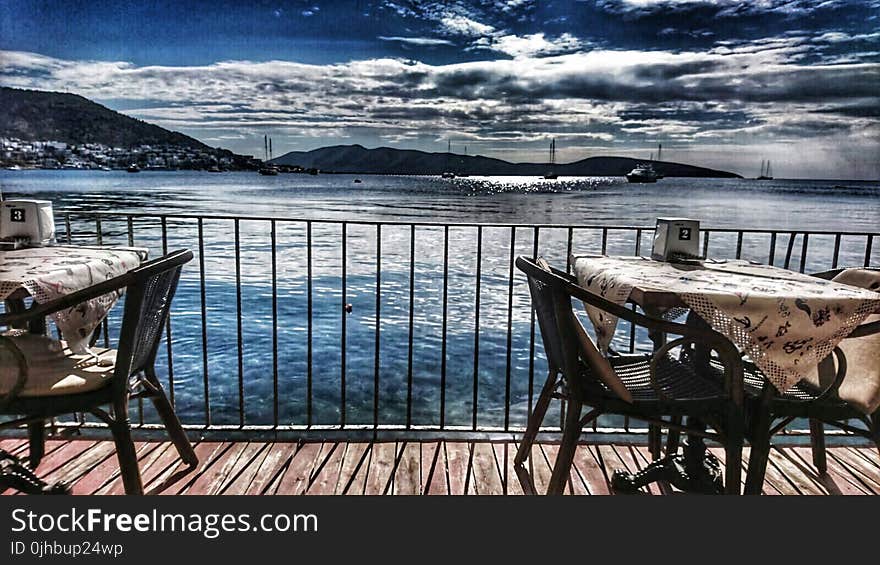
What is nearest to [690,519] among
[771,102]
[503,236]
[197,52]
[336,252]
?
[197,52]

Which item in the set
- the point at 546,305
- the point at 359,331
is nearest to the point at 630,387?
the point at 546,305

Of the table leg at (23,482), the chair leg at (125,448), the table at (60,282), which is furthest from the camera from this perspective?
the table leg at (23,482)

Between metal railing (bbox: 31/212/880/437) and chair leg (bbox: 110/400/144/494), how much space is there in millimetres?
730

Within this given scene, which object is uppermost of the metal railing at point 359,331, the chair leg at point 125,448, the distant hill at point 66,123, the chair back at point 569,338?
the distant hill at point 66,123

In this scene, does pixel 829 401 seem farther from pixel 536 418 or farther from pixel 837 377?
pixel 536 418

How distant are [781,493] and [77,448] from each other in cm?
277

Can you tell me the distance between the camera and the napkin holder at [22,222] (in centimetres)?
216

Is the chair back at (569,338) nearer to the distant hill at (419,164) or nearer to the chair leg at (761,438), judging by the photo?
the chair leg at (761,438)

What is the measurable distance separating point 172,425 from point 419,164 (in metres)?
7.19

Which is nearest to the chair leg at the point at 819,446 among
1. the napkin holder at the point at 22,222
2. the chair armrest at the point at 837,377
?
the chair armrest at the point at 837,377

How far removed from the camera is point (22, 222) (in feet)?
7.17

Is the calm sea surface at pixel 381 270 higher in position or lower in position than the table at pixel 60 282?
lower

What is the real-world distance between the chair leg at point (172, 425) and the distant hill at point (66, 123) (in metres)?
4.44

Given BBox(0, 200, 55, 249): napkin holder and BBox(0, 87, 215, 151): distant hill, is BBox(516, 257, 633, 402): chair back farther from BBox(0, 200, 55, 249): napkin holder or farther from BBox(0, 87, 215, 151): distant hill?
BBox(0, 87, 215, 151): distant hill
